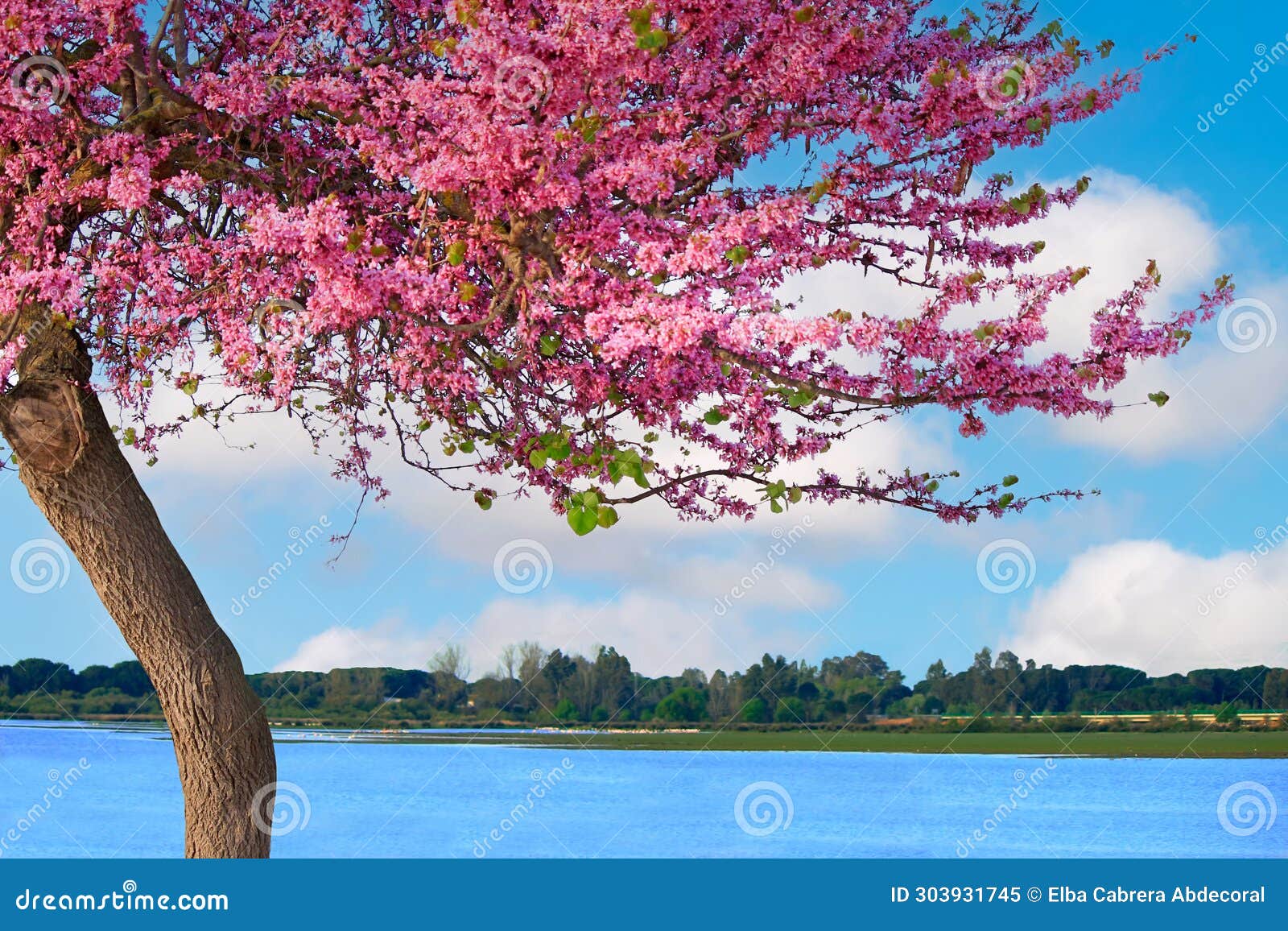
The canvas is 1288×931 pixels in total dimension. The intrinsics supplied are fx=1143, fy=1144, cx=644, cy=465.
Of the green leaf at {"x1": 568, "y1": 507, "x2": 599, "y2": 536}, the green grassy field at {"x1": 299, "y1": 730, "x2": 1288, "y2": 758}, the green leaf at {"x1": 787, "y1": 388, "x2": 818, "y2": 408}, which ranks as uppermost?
the green leaf at {"x1": 787, "y1": 388, "x2": 818, "y2": 408}

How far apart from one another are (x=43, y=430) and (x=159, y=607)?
4.64ft

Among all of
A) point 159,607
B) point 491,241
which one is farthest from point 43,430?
point 491,241

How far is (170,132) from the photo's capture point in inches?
271

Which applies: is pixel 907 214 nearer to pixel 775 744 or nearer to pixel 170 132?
pixel 170 132

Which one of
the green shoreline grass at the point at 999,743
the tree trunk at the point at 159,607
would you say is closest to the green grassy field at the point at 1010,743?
the green shoreline grass at the point at 999,743

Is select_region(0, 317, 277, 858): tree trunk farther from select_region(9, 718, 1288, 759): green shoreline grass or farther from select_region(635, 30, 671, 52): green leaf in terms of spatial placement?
select_region(9, 718, 1288, 759): green shoreline grass

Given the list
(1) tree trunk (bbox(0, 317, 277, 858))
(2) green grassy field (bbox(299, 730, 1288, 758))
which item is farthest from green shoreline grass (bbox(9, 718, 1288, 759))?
(1) tree trunk (bbox(0, 317, 277, 858))

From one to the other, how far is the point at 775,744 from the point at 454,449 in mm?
35084

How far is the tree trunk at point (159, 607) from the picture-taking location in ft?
23.9

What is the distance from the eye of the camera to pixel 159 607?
736 centimetres

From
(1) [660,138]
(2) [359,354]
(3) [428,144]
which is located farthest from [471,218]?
(2) [359,354]

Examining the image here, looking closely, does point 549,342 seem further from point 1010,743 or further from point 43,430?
point 1010,743

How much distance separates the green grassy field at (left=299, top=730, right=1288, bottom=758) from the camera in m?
33.1

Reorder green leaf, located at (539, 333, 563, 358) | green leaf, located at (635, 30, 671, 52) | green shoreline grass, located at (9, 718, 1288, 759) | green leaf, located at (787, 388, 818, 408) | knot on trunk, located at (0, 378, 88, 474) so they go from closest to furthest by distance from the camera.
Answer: green leaf, located at (635, 30, 671, 52)
green leaf, located at (787, 388, 818, 408)
green leaf, located at (539, 333, 563, 358)
knot on trunk, located at (0, 378, 88, 474)
green shoreline grass, located at (9, 718, 1288, 759)
